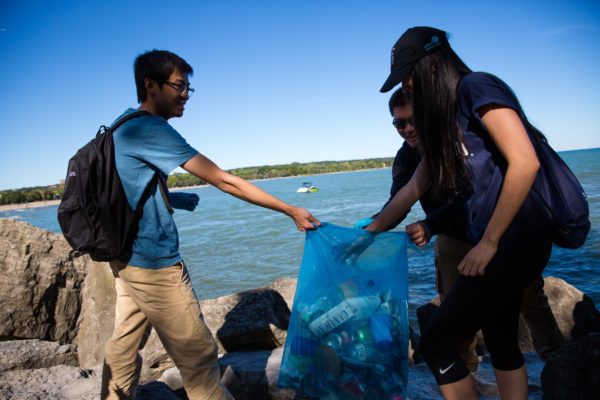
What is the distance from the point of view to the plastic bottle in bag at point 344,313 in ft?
7.88

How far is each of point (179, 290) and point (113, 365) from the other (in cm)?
60

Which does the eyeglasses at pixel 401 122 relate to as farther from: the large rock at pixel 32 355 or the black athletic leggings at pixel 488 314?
the large rock at pixel 32 355

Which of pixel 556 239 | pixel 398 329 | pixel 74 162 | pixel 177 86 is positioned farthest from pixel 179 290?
pixel 556 239

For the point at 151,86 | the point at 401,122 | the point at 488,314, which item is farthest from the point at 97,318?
the point at 488,314

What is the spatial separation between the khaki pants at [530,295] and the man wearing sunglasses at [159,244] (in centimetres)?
115

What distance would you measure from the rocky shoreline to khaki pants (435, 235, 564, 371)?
0.26 metres

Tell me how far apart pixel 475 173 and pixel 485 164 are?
5cm

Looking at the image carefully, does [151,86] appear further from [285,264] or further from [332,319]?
[285,264]

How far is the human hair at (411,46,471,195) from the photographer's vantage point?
167cm

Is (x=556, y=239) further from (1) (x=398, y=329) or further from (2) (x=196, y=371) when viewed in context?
(2) (x=196, y=371)

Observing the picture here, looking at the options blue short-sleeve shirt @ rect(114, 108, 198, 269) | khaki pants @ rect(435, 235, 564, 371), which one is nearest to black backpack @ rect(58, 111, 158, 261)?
blue short-sleeve shirt @ rect(114, 108, 198, 269)

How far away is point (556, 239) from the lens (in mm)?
1701

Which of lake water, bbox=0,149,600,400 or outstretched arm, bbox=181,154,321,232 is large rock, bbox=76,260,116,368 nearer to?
outstretched arm, bbox=181,154,321,232

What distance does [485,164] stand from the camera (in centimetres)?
168
